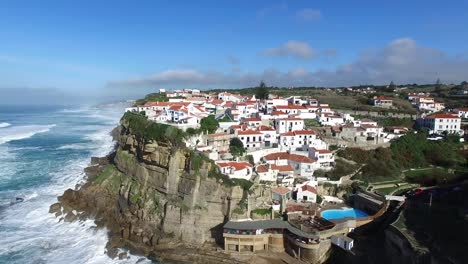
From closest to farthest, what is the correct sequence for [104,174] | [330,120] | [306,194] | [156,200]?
[306,194] → [156,200] → [104,174] → [330,120]

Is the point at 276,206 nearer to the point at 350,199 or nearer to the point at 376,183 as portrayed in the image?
the point at 350,199

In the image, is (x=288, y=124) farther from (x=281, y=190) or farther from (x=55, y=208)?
(x=55, y=208)

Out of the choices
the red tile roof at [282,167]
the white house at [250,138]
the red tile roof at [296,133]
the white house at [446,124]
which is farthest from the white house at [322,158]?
the white house at [446,124]

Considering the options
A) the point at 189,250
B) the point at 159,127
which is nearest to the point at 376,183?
the point at 189,250

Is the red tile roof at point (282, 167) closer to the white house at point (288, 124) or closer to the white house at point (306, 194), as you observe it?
the white house at point (306, 194)

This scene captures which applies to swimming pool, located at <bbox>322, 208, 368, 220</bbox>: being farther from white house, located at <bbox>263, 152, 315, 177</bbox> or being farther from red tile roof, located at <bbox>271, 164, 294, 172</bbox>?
red tile roof, located at <bbox>271, 164, 294, 172</bbox>

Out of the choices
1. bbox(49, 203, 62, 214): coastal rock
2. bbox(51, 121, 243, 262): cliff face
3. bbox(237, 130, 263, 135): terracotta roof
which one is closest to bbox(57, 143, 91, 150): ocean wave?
bbox(51, 121, 243, 262): cliff face

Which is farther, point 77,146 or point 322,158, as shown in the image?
point 77,146

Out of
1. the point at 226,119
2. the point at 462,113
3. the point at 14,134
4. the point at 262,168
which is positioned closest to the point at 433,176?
the point at 262,168
